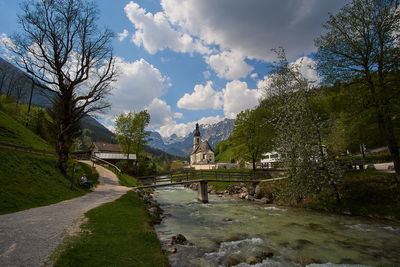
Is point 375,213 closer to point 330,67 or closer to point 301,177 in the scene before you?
point 301,177

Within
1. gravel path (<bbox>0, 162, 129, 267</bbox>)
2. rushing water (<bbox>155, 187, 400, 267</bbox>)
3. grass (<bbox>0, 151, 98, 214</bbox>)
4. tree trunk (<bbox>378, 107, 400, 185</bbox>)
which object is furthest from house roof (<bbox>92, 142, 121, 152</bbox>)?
tree trunk (<bbox>378, 107, 400, 185</bbox>)

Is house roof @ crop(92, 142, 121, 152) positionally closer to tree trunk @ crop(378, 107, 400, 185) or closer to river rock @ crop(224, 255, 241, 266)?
river rock @ crop(224, 255, 241, 266)

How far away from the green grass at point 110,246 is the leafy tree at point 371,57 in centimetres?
1711

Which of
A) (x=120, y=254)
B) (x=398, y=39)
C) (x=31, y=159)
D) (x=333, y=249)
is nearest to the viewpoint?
(x=120, y=254)

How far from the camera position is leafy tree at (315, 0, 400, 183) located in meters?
14.7

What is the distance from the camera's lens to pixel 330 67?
16.7m

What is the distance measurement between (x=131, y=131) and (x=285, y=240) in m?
42.2

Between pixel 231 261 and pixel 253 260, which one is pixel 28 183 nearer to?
pixel 231 261

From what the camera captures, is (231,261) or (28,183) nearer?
(231,261)

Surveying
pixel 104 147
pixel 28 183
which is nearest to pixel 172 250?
pixel 28 183

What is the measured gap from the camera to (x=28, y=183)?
14.1 m

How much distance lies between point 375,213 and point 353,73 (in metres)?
10.6

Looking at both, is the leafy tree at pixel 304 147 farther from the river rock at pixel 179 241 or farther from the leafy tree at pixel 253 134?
the leafy tree at pixel 253 134

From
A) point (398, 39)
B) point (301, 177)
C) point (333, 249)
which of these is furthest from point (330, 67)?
point (333, 249)
